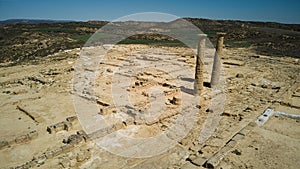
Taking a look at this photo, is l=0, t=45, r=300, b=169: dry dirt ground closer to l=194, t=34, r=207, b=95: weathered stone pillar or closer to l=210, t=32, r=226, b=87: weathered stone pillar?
l=194, t=34, r=207, b=95: weathered stone pillar

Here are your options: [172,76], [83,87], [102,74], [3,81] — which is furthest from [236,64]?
[3,81]

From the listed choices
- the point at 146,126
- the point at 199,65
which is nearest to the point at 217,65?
the point at 199,65

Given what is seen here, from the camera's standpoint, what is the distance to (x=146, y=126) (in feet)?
28.3

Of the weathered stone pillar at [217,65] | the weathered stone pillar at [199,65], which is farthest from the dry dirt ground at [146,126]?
the weathered stone pillar at [217,65]

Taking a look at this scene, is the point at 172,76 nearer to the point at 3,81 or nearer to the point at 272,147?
the point at 272,147

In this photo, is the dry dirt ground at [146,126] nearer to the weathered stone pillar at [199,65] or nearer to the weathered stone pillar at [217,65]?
the weathered stone pillar at [199,65]

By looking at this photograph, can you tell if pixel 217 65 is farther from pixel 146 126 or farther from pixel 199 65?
pixel 146 126

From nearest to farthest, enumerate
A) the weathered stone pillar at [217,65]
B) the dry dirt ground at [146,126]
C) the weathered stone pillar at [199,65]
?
the dry dirt ground at [146,126], the weathered stone pillar at [199,65], the weathered stone pillar at [217,65]

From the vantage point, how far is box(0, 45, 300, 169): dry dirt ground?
6.52m

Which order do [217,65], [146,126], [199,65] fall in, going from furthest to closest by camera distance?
[217,65]
[199,65]
[146,126]

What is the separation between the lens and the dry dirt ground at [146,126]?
21.4 ft

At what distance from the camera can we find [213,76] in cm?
1334

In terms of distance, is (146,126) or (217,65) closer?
(146,126)

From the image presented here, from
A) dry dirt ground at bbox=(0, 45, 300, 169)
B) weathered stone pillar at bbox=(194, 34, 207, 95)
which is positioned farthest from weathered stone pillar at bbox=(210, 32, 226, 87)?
weathered stone pillar at bbox=(194, 34, 207, 95)
